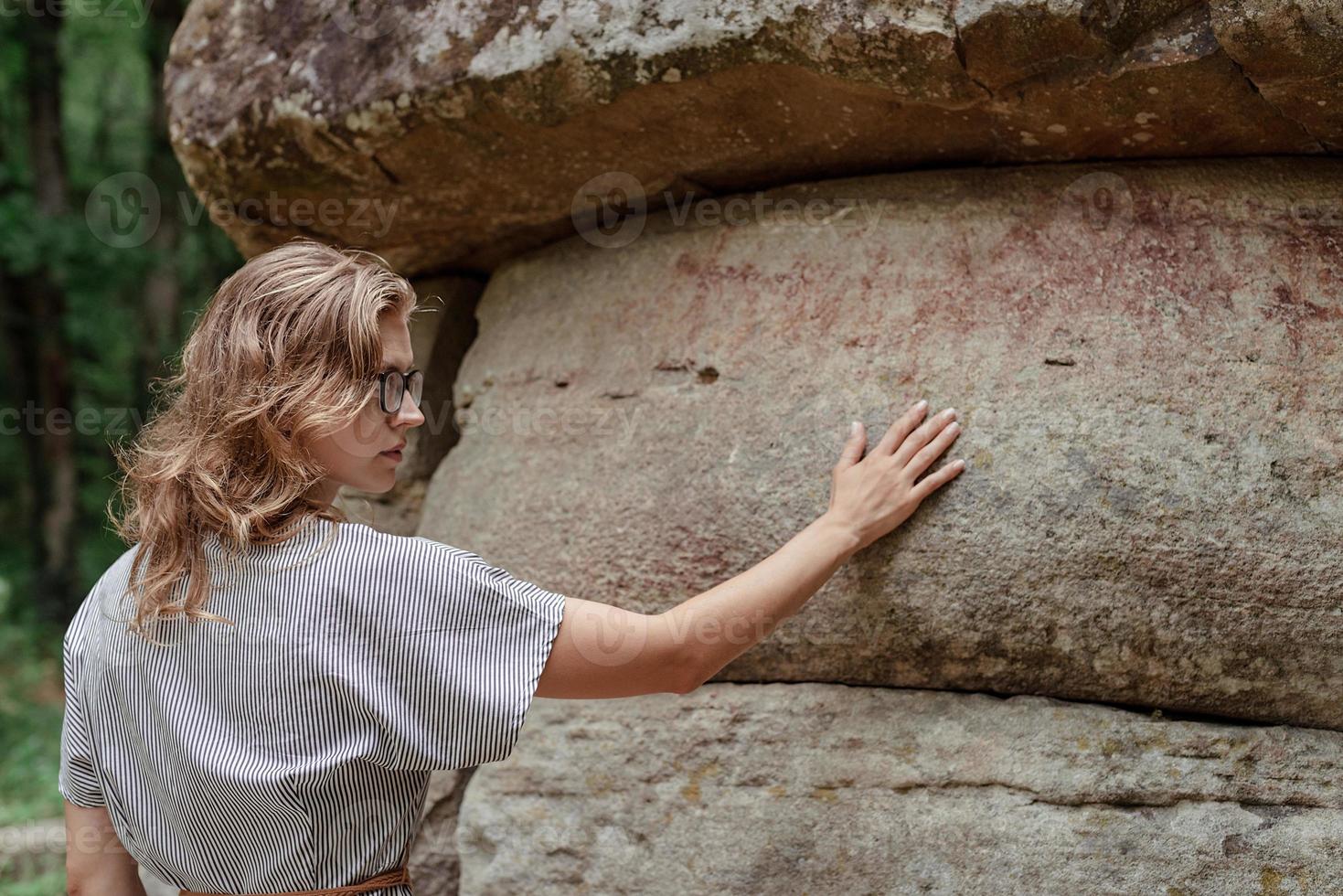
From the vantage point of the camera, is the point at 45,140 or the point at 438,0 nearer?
the point at 438,0

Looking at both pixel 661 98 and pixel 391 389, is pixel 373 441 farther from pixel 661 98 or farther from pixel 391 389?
pixel 661 98

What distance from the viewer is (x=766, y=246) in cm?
257

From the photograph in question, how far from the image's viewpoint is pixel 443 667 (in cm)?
153

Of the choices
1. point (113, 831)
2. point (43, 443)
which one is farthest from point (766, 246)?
point (43, 443)

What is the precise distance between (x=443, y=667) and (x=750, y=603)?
49cm

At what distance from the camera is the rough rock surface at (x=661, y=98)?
2021 mm

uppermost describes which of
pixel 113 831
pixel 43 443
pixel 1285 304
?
pixel 1285 304

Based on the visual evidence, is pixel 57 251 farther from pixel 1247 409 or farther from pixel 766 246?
pixel 1247 409

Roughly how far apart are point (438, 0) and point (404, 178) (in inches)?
17.4

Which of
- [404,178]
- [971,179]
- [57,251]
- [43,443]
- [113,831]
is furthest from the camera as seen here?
[43,443]

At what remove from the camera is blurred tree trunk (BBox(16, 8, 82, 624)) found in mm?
8375

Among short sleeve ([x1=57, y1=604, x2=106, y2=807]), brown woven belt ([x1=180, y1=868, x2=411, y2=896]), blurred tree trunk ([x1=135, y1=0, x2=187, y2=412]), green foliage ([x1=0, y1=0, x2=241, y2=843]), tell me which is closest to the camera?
brown woven belt ([x1=180, y1=868, x2=411, y2=896])

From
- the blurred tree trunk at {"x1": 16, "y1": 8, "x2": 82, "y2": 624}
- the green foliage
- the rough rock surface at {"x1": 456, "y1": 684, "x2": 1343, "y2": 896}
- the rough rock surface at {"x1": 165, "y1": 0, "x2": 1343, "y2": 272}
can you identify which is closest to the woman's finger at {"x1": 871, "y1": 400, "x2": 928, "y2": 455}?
the rough rock surface at {"x1": 456, "y1": 684, "x2": 1343, "y2": 896}

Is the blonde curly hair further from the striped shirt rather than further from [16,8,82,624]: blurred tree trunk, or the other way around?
[16,8,82,624]: blurred tree trunk
